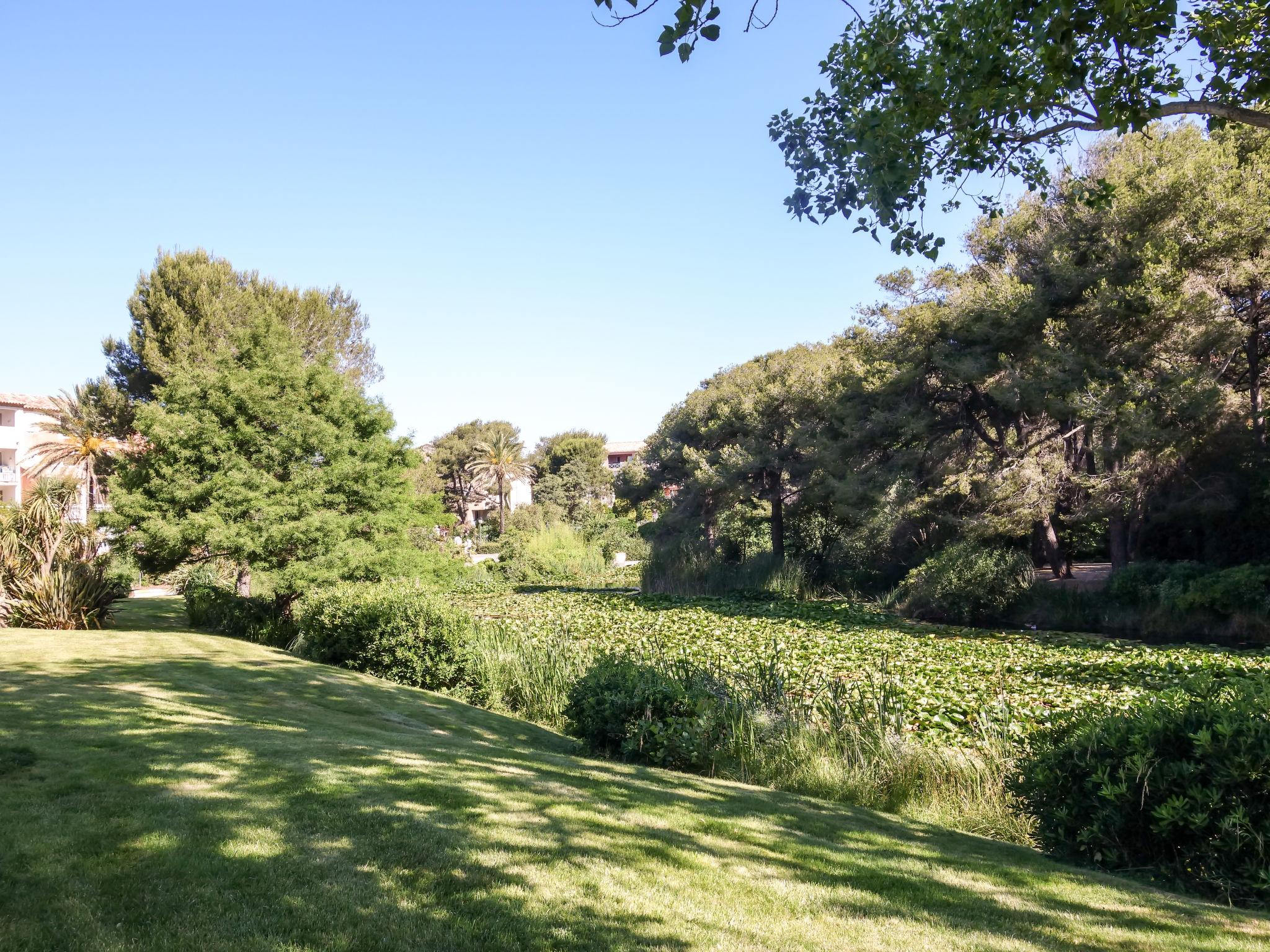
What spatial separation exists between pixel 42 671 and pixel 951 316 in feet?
71.0

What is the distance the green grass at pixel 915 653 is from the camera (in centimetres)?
1011

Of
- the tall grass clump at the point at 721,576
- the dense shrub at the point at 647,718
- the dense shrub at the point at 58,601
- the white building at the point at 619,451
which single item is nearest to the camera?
the dense shrub at the point at 647,718

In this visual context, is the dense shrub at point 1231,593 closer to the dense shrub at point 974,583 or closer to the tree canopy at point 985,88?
the dense shrub at point 974,583

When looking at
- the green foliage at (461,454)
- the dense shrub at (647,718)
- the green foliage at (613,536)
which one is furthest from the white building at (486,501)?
the dense shrub at (647,718)

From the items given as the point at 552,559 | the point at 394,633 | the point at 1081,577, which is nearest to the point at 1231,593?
the point at 1081,577

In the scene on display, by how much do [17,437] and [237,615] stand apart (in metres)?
42.6

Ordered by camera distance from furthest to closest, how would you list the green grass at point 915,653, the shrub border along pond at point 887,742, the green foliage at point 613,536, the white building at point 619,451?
1. the white building at point 619,451
2. the green foliage at point 613,536
3. the green grass at point 915,653
4. the shrub border along pond at point 887,742

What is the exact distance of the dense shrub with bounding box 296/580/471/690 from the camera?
44.8 feet

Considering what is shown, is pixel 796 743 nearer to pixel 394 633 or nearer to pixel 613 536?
pixel 394 633

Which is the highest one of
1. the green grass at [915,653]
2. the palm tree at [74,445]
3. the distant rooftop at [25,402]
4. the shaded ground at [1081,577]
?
the distant rooftop at [25,402]

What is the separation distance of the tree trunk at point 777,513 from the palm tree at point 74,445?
2851cm

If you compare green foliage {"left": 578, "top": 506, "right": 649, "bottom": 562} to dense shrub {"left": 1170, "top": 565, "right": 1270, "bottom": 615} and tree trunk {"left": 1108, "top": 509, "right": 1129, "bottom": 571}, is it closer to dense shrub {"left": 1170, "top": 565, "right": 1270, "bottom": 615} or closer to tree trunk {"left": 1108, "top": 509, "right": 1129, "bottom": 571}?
tree trunk {"left": 1108, "top": 509, "right": 1129, "bottom": 571}

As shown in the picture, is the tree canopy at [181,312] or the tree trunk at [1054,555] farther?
the tree canopy at [181,312]

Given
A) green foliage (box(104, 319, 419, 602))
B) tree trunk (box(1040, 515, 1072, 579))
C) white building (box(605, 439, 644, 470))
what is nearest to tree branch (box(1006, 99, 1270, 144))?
green foliage (box(104, 319, 419, 602))
